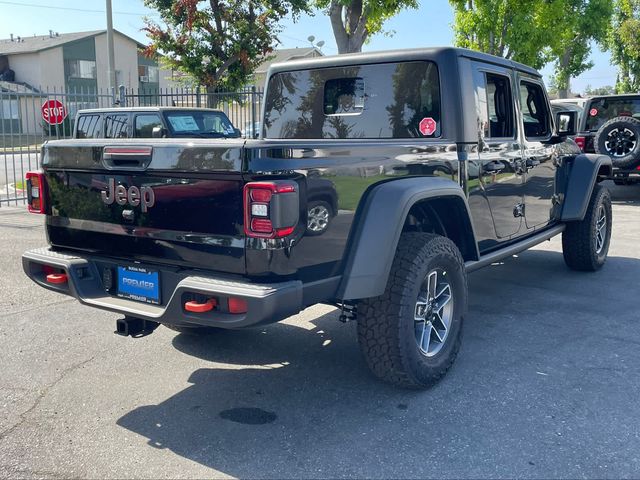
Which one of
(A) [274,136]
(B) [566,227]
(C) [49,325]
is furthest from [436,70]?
(C) [49,325]

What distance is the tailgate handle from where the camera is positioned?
3.20m

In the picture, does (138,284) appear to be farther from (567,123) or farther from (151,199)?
(567,123)

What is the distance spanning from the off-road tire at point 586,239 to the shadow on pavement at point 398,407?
1.34 m

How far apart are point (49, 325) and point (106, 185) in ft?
6.72

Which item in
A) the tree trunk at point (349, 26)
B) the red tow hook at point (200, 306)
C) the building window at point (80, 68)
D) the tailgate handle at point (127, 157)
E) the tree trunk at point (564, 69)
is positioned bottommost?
the red tow hook at point (200, 306)

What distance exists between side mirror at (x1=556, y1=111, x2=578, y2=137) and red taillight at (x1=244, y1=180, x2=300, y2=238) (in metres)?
3.60

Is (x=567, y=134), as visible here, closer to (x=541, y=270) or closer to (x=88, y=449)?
(x=541, y=270)

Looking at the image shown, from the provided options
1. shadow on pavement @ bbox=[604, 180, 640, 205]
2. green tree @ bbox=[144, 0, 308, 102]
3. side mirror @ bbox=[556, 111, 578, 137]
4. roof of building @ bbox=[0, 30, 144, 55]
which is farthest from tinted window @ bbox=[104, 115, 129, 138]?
roof of building @ bbox=[0, 30, 144, 55]

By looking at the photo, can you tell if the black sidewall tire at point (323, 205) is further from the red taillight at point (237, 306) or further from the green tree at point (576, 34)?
the green tree at point (576, 34)

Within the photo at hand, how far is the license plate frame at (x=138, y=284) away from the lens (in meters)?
3.27

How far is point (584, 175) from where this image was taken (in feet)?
19.8

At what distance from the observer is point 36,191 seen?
12.6ft

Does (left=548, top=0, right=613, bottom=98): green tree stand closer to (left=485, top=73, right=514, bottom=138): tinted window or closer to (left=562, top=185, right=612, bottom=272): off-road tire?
(left=562, top=185, right=612, bottom=272): off-road tire

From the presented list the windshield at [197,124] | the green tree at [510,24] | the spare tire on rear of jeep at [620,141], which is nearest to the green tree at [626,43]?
the green tree at [510,24]
